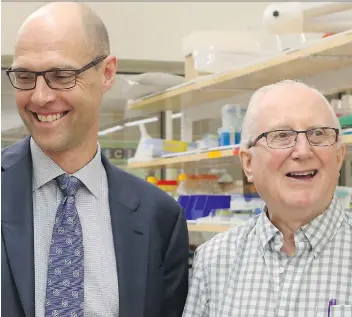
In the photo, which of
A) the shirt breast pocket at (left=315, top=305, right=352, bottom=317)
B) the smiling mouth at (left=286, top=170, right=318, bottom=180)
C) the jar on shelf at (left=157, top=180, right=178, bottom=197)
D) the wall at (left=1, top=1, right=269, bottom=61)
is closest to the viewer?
the shirt breast pocket at (left=315, top=305, right=352, bottom=317)

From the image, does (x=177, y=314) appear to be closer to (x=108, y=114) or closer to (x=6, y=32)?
(x=6, y=32)

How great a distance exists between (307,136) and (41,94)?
641mm

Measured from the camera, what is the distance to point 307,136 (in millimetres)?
1609

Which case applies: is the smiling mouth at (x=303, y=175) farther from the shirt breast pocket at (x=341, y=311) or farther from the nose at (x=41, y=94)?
the nose at (x=41, y=94)

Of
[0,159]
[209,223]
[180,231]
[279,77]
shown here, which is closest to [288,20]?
[279,77]

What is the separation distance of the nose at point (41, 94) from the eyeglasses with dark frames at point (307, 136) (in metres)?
0.54

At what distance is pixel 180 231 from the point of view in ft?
5.95

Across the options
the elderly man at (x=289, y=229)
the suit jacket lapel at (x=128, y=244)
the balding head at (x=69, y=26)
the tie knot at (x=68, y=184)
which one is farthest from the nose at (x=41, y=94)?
the elderly man at (x=289, y=229)

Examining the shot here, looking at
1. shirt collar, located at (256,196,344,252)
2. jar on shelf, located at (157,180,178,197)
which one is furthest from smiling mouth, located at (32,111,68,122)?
jar on shelf, located at (157,180,178,197)

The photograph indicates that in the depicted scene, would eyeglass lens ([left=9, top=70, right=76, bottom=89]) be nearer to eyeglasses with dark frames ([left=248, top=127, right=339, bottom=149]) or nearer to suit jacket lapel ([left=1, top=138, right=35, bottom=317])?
suit jacket lapel ([left=1, top=138, right=35, bottom=317])

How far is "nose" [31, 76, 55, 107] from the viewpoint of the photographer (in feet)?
5.10

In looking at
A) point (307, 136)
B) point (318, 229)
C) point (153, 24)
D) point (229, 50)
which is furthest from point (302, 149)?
point (153, 24)

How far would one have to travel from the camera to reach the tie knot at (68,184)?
1.68 meters

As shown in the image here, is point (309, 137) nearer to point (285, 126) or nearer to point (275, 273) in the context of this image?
point (285, 126)
